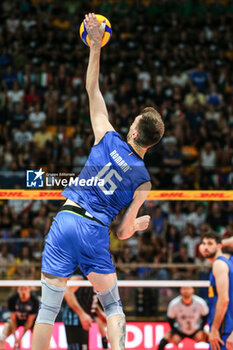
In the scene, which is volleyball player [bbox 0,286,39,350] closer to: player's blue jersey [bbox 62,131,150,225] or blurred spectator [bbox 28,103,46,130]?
player's blue jersey [bbox 62,131,150,225]

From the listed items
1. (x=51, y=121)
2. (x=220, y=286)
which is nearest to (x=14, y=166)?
(x=51, y=121)

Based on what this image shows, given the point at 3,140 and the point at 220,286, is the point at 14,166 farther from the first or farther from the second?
the point at 220,286

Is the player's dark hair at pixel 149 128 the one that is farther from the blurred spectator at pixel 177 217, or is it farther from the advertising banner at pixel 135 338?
the blurred spectator at pixel 177 217

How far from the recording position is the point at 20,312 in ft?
24.1

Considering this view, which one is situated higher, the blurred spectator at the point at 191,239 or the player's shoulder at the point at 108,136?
the player's shoulder at the point at 108,136

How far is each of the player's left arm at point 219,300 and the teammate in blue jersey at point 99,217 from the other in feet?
6.20

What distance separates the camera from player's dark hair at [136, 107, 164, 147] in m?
4.16

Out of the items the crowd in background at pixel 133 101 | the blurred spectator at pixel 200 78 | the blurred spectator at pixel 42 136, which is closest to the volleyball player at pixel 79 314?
the crowd in background at pixel 133 101

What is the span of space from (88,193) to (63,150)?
9.34m

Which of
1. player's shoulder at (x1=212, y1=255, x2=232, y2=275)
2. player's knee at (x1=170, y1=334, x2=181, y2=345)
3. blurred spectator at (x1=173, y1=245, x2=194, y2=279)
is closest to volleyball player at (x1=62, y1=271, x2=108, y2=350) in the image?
player's knee at (x1=170, y1=334, x2=181, y2=345)

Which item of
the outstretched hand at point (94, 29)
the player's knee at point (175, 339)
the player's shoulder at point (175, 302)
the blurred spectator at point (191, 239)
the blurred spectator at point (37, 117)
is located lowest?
the player's knee at point (175, 339)

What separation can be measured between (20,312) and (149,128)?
4104 mm

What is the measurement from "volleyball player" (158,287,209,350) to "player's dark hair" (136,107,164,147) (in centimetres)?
381

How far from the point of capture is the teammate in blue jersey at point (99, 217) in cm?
406
